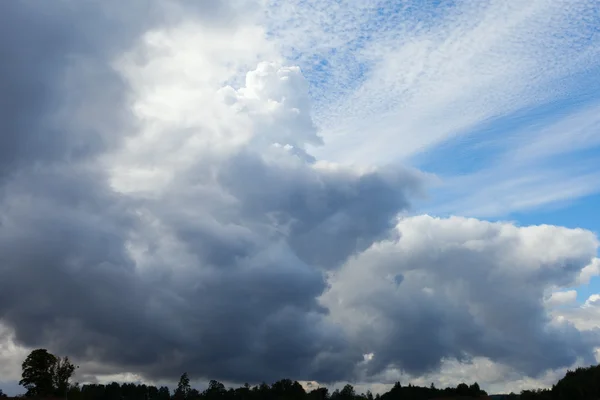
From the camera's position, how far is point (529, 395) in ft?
489

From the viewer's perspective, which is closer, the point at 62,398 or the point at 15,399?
the point at 15,399

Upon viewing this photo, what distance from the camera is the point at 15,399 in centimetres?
16300

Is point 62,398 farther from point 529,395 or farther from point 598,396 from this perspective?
point 598,396

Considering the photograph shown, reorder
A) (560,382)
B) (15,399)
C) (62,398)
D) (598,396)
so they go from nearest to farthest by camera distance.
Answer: (598,396) → (560,382) → (15,399) → (62,398)

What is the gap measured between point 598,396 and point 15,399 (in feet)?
452

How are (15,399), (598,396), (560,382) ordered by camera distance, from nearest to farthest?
1. (598,396)
2. (560,382)
3. (15,399)

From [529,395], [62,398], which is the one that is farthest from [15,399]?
[529,395]

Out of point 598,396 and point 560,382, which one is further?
point 560,382

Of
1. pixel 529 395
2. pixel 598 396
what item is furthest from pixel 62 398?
pixel 598 396

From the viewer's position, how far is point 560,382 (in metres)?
140

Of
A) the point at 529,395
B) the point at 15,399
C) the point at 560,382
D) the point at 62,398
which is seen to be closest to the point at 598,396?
the point at 560,382

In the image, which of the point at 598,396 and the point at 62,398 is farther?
the point at 62,398

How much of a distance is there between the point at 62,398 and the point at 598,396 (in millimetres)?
151833

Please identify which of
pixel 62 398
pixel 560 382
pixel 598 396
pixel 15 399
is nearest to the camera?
pixel 598 396
